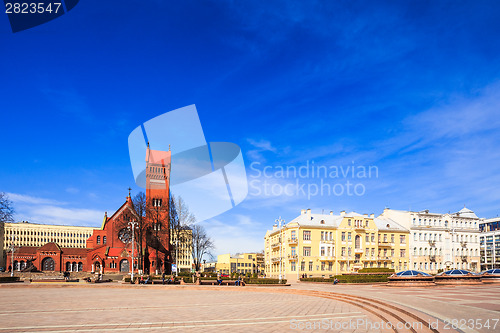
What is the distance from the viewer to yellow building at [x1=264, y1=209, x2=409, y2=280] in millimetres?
67938

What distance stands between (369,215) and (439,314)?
66355 millimetres

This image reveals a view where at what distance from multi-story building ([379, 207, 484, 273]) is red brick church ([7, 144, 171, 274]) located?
48.1 m

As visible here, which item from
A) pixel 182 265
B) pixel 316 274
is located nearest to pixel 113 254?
pixel 316 274

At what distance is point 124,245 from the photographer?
2916 inches

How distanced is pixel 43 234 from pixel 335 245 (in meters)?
143

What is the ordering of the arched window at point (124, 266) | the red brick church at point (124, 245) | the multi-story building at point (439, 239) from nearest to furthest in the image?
1. the red brick church at point (124, 245)
2. the arched window at point (124, 266)
3. the multi-story building at point (439, 239)

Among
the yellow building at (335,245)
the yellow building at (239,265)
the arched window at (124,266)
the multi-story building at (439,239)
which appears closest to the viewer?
the yellow building at (335,245)

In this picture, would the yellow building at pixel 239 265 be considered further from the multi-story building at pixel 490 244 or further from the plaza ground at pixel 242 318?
the plaza ground at pixel 242 318

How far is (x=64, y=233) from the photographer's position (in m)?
168

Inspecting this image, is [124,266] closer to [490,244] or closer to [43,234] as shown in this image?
[490,244]

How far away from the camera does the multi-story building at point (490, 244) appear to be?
4108 inches

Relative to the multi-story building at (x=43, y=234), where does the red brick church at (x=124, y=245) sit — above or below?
above

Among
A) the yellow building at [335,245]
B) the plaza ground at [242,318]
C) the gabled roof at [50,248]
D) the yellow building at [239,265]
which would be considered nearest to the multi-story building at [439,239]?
the yellow building at [335,245]

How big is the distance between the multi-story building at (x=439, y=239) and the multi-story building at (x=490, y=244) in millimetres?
23775
